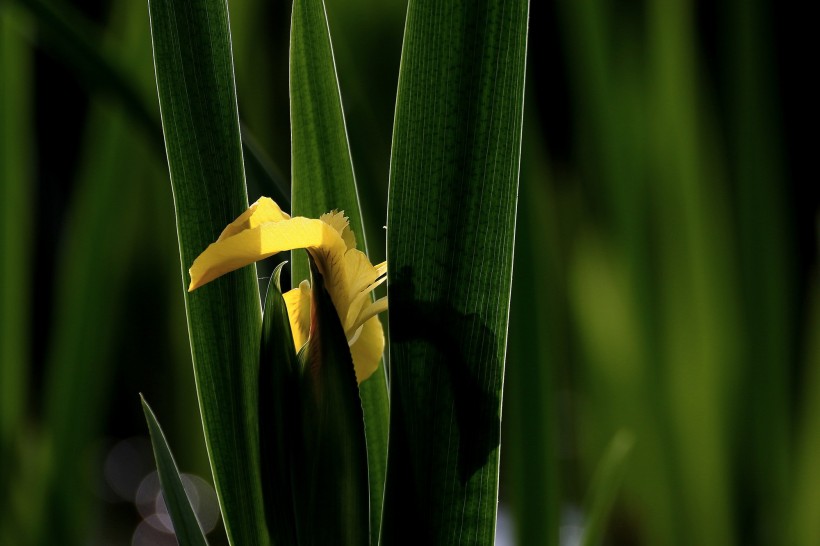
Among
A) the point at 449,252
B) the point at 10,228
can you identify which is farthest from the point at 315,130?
the point at 10,228

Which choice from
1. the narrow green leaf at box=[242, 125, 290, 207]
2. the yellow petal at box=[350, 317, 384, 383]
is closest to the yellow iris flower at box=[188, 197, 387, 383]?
the yellow petal at box=[350, 317, 384, 383]

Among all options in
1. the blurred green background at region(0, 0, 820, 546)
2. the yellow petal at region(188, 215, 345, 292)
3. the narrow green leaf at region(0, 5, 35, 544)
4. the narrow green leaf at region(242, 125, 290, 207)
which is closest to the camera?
the yellow petal at region(188, 215, 345, 292)

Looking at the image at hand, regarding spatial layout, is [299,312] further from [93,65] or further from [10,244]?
[10,244]

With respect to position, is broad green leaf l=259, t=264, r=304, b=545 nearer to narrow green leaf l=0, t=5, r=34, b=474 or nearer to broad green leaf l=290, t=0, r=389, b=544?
broad green leaf l=290, t=0, r=389, b=544

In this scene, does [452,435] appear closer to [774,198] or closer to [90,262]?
[90,262]

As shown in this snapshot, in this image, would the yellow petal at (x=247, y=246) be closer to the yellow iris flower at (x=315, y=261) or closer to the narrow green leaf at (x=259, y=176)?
the yellow iris flower at (x=315, y=261)

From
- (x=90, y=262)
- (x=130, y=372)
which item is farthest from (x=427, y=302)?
(x=130, y=372)

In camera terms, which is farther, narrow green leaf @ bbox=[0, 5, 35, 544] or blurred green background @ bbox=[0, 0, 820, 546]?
narrow green leaf @ bbox=[0, 5, 35, 544]

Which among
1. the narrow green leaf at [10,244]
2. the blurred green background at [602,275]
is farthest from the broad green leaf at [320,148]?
the narrow green leaf at [10,244]
